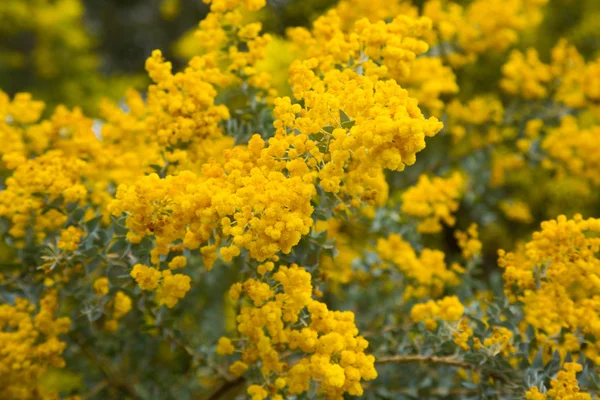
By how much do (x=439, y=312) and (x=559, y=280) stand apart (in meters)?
0.38

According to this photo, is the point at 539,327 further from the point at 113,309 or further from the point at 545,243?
the point at 113,309

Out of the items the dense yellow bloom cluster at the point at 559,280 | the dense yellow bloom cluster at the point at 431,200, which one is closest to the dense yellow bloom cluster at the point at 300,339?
the dense yellow bloom cluster at the point at 559,280

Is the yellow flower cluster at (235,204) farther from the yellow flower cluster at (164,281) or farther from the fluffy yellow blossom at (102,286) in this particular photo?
the fluffy yellow blossom at (102,286)

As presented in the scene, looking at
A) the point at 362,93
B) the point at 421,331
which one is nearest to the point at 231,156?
the point at 362,93

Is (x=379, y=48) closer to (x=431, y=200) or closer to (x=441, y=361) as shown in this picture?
(x=431, y=200)

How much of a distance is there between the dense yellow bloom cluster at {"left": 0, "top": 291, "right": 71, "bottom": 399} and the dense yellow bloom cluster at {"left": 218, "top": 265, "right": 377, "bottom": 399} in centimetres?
60

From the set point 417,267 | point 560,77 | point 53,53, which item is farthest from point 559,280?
point 53,53

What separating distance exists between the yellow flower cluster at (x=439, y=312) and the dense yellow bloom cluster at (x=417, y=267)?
308 millimetres

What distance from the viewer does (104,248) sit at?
6.79ft

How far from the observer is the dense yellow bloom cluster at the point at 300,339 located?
5.52 feet

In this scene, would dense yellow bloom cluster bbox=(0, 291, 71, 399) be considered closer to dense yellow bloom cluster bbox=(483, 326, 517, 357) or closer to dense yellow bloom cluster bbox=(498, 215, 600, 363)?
dense yellow bloom cluster bbox=(483, 326, 517, 357)

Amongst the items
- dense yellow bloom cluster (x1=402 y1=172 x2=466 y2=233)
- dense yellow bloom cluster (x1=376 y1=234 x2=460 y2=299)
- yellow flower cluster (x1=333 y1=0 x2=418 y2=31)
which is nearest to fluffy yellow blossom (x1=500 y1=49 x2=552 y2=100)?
yellow flower cluster (x1=333 y1=0 x2=418 y2=31)

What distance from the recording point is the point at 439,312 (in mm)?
2123

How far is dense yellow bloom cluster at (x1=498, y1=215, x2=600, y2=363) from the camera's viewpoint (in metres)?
1.90
